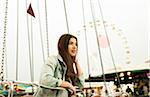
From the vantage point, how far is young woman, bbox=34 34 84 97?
1322 mm

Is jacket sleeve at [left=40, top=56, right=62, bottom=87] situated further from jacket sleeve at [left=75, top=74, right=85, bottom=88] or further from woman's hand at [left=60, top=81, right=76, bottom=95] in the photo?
jacket sleeve at [left=75, top=74, right=85, bottom=88]

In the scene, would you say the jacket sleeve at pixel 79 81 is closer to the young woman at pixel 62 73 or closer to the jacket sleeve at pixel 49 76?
the young woman at pixel 62 73

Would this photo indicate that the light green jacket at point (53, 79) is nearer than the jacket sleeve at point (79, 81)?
Yes

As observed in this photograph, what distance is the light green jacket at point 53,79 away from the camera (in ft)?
4.33

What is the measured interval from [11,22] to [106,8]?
0.97m

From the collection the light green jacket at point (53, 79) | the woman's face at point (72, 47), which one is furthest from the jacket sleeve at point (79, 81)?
the woman's face at point (72, 47)

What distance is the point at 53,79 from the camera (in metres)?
1.32

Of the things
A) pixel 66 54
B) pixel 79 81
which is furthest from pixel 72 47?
pixel 79 81

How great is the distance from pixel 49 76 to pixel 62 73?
0.09 m

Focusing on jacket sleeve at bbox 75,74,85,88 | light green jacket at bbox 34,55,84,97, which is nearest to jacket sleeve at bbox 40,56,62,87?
light green jacket at bbox 34,55,84,97

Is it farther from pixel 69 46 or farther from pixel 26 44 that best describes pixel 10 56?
pixel 69 46

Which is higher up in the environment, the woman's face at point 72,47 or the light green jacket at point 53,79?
the woman's face at point 72,47

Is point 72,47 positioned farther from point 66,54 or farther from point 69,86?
point 69,86

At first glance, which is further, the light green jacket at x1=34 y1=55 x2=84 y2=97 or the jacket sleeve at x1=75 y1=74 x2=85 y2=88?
the jacket sleeve at x1=75 y1=74 x2=85 y2=88
